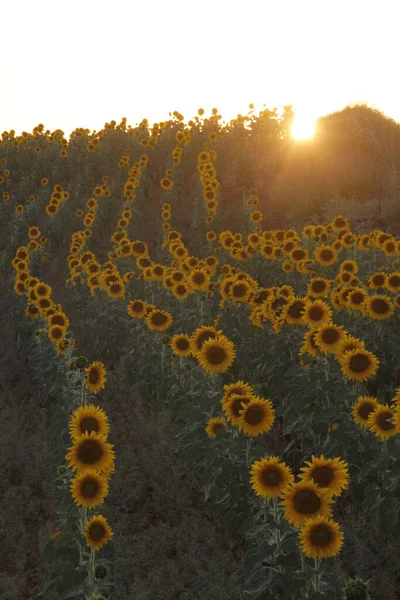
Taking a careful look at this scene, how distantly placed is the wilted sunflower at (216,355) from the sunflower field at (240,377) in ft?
0.05

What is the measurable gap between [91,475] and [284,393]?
3123mm

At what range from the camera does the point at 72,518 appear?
4.45 meters

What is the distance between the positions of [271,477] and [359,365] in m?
1.80

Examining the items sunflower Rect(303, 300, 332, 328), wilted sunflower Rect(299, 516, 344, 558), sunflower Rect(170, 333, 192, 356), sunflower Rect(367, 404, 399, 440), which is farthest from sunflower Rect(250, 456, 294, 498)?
sunflower Rect(170, 333, 192, 356)

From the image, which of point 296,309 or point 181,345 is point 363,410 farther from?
point 181,345

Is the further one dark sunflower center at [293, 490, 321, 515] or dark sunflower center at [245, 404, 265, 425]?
dark sunflower center at [245, 404, 265, 425]

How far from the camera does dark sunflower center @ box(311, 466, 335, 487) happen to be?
11.9 feet

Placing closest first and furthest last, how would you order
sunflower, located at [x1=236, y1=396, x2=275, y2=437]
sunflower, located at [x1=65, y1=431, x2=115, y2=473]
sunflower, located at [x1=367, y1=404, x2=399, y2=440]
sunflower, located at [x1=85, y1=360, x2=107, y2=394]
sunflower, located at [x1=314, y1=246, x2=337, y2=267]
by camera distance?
1. sunflower, located at [x1=65, y1=431, x2=115, y2=473]
2. sunflower, located at [x1=367, y1=404, x2=399, y2=440]
3. sunflower, located at [x1=236, y1=396, x2=275, y2=437]
4. sunflower, located at [x1=85, y1=360, x2=107, y2=394]
5. sunflower, located at [x1=314, y1=246, x2=337, y2=267]

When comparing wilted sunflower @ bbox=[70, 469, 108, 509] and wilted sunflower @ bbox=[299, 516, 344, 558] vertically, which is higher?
wilted sunflower @ bbox=[299, 516, 344, 558]

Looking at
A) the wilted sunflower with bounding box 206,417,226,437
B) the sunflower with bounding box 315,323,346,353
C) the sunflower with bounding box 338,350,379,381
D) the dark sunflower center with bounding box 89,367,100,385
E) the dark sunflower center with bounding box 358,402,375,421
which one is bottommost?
the wilted sunflower with bounding box 206,417,226,437

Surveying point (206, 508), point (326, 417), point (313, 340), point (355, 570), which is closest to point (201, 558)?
point (206, 508)

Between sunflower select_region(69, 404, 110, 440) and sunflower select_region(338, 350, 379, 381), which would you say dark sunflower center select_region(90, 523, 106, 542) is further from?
sunflower select_region(338, 350, 379, 381)

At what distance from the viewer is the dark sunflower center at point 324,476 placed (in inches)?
142

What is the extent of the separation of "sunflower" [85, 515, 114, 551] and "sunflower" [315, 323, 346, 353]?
2687 mm
